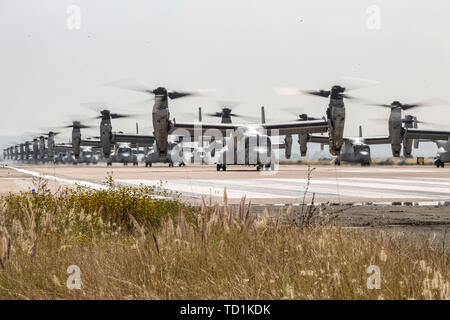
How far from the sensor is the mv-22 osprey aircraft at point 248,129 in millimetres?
48938

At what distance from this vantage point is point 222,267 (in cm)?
576

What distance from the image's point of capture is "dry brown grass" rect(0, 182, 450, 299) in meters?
4.82

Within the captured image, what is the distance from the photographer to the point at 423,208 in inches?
599

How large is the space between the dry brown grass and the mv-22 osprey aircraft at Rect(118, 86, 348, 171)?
137ft

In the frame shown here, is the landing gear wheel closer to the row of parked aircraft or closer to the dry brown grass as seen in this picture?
the row of parked aircraft

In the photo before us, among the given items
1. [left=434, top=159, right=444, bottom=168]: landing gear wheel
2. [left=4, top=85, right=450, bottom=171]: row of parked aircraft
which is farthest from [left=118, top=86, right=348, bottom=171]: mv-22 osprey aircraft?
[left=434, top=159, right=444, bottom=168]: landing gear wheel

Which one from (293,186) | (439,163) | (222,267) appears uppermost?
(222,267)

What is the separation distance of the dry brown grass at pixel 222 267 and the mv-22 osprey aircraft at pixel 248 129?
1638 inches

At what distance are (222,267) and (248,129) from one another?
44284 mm

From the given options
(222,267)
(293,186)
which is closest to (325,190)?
(293,186)

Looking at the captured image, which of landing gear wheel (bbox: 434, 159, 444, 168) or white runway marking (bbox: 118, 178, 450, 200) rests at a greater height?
white runway marking (bbox: 118, 178, 450, 200)

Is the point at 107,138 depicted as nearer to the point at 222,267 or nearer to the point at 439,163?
the point at 439,163
